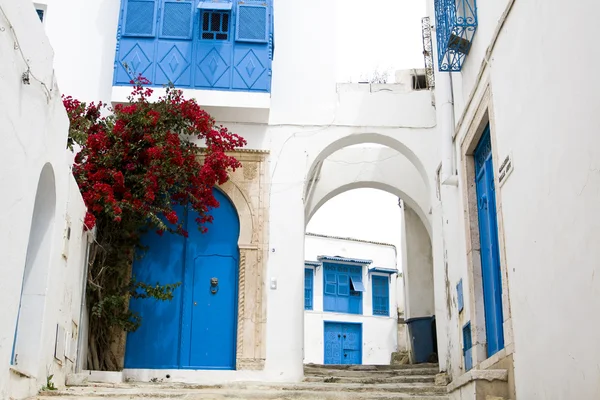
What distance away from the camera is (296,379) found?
1017cm

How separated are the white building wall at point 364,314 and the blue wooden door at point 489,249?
46.4 feet

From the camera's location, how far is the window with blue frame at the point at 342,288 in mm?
23922

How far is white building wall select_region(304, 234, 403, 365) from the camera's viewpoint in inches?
904

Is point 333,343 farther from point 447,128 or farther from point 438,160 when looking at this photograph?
point 447,128

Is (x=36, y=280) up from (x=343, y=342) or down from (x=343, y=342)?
down

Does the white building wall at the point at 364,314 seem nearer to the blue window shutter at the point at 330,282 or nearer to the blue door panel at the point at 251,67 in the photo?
the blue window shutter at the point at 330,282

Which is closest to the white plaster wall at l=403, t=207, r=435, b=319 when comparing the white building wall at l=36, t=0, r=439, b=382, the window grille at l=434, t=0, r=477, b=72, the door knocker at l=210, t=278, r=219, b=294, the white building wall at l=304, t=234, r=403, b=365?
the white building wall at l=36, t=0, r=439, b=382

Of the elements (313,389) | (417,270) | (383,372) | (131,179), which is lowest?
(313,389)

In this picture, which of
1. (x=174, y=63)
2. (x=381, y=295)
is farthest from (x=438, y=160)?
(x=381, y=295)

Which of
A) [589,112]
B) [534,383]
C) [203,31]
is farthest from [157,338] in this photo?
[589,112]

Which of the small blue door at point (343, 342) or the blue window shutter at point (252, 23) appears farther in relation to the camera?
the small blue door at point (343, 342)

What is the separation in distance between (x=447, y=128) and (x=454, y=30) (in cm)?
127

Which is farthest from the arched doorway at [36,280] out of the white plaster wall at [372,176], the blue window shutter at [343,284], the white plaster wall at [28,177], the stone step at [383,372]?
the blue window shutter at [343,284]

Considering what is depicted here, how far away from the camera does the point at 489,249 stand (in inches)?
307
